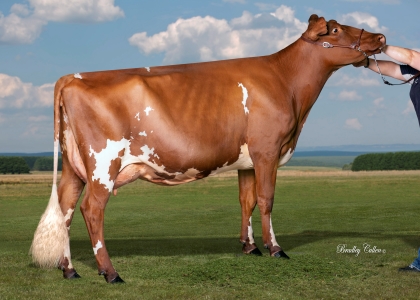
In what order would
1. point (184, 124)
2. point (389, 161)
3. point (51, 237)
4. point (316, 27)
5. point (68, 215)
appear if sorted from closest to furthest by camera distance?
point (51, 237) → point (184, 124) → point (68, 215) → point (316, 27) → point (389, 161)

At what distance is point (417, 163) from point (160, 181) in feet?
301

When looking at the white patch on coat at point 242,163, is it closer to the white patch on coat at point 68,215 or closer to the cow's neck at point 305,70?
the cow's neck at point 305,70

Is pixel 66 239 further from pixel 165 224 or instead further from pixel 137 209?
pixel 137 209

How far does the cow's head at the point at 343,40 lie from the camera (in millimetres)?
9719

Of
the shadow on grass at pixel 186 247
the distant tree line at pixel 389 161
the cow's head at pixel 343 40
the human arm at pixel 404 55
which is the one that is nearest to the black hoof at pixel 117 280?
the shadow on grass at pixel 186 247

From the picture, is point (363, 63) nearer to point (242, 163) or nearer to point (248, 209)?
point (242, 163)

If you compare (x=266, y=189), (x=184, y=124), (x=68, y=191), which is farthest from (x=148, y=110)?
(x=266, y=189)

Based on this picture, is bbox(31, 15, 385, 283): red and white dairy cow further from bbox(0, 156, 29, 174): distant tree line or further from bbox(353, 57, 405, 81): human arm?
bbox(0, 156, 29, 174): distant tree line

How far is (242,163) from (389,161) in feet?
305

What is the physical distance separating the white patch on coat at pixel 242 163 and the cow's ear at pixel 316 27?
230cm

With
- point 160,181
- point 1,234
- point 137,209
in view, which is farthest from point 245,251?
point 137,209

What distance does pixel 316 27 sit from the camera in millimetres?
9688

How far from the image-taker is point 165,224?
70.6ft

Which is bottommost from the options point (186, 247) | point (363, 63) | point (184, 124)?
point (186, 247)
